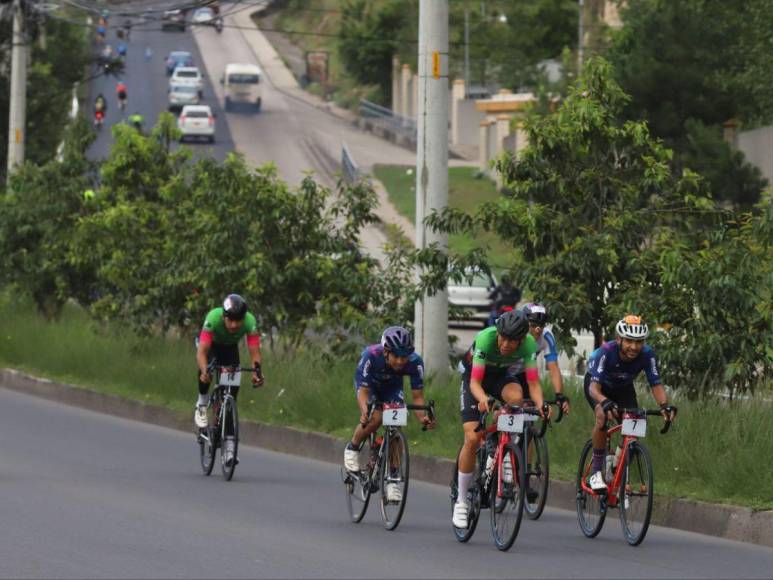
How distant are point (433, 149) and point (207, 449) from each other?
3937 millimetres

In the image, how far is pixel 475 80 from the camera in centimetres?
8406

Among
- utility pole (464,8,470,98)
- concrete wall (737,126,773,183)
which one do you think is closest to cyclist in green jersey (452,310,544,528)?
concrete wall (737,126,773,183)

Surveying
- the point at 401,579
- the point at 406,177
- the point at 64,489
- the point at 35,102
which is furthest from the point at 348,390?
the point at 406,177

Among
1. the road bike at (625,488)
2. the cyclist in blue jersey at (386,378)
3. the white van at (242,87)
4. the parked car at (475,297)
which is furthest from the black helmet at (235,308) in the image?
the white van at (242,87)

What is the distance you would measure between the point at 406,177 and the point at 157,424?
149ft

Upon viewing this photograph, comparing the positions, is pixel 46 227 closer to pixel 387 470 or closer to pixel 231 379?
pixel 231 379

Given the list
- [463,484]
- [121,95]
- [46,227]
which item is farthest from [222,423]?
[121,95]

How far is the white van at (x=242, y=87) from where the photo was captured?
299ft

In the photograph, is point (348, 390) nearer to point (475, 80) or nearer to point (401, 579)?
point (401, 579)

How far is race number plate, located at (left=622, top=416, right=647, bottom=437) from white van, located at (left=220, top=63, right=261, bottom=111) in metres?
80.3

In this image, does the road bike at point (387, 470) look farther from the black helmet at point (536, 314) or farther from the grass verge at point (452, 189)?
the grass verge at point (452, 189)

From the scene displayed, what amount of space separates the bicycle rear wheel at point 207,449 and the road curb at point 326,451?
158cm

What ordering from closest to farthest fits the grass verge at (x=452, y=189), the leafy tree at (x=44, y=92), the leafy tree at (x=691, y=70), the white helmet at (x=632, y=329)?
the white helmet at (x=632, y=329) → the leafy tree at (x=44, y=92) → the leafy tree at (x=691, y=70) → the grass verge at (x=452, y=189)

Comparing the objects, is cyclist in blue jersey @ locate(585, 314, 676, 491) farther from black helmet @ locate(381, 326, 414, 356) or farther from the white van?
the white van
